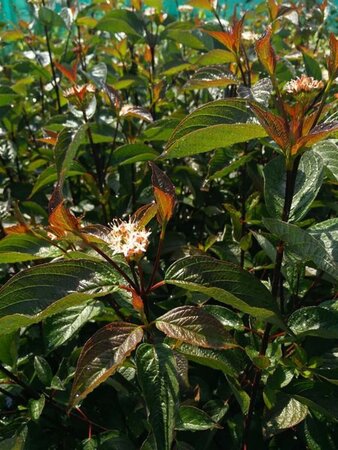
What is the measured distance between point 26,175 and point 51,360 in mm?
907

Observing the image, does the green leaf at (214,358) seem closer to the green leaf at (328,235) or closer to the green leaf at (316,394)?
the green leaf at (316,394)

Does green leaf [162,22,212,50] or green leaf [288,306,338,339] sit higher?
green leaf [162,22,212,50]

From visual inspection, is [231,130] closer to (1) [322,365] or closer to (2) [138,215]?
(2) [138,215]

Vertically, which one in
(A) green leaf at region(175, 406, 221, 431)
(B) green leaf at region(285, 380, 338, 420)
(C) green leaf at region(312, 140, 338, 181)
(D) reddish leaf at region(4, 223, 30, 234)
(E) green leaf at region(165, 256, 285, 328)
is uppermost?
(C) green leaf at region(312, 140, 338, 181)

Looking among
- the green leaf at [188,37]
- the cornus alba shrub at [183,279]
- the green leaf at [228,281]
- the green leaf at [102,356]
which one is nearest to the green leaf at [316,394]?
the cornus alba shrub at [183,279]

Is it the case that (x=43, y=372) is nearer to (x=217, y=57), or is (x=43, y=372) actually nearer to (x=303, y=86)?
(x=303, y=86)

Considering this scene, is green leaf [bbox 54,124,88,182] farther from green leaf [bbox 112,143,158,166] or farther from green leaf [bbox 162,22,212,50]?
green leaf [bbox 162,22,212,50]

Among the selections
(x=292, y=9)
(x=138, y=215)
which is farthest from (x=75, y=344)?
(x=292, y=9)

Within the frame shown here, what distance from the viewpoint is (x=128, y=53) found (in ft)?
7.41

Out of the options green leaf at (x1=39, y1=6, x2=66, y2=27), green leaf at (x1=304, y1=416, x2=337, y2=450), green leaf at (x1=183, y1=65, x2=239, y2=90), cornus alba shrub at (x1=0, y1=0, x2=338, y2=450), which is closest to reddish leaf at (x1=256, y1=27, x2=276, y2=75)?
cornus alba shrub at (x1=0, y1=0, x2=338, y2=450)

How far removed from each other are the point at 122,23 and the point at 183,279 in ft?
4.09

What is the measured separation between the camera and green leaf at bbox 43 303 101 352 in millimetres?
1103

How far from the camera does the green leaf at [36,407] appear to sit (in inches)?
42.3

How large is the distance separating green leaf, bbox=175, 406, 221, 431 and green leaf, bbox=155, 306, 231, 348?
0.79 ft
